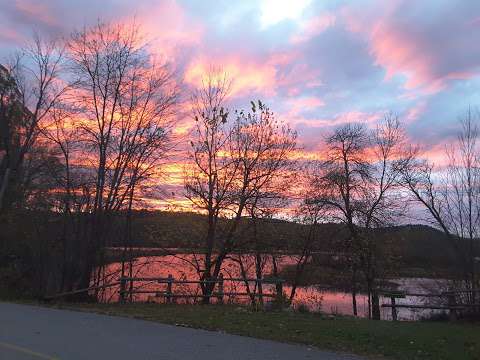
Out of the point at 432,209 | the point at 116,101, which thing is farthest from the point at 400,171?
the point at 116,101

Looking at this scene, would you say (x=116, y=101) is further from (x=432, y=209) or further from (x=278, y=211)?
(x=432, y=209)

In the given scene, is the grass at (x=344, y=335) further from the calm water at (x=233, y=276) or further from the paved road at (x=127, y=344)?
the calm water at (x=233, y=276)

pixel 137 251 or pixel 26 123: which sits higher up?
pixel 26 123

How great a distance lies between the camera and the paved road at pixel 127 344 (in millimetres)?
8305

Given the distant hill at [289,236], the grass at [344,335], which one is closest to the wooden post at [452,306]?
the grass at [344,335]

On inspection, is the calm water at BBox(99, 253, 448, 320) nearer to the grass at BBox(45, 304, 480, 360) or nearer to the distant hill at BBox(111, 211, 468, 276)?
the distant hill at BBox(111, 211, 468, 276)

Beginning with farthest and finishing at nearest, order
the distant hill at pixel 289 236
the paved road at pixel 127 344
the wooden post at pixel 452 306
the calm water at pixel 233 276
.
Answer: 1. the distant hill at pixel 289 236
2. the calm water at pixel 233 276
3. the wooden post at pixel 452 306
4. the paved road at pixel 127 344

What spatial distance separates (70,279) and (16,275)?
4.49 m

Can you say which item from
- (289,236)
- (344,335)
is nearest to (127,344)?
(344,335)

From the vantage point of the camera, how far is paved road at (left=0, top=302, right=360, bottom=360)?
830cm

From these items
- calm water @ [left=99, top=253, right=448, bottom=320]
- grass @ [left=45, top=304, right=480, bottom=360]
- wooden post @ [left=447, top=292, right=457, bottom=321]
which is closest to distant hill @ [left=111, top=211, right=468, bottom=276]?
calm water @ [left=99, top=253, right=448, bottom=320]

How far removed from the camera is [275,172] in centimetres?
2722

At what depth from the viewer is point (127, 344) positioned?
9.27 m

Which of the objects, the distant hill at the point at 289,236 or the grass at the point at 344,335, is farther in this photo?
the distant hill at the point at 289,236
